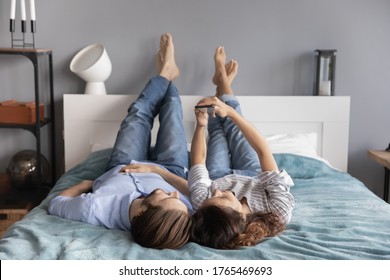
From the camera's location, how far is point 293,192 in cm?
224

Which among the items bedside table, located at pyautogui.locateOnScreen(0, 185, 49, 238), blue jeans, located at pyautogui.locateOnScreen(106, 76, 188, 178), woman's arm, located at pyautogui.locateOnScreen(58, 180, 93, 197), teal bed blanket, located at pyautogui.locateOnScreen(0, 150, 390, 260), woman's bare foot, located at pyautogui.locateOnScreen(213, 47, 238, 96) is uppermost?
woman's bare foot, located at pyautogui.locateOnScreen(213, 47, 238, 96)

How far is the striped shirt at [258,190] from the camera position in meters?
1.75

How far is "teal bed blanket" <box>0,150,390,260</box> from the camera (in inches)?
58.9

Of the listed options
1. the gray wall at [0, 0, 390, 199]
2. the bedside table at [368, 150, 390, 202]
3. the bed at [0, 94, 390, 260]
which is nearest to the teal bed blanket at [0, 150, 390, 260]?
the bed at [0, 94, 390, 260]

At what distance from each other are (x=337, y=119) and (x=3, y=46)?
187cm

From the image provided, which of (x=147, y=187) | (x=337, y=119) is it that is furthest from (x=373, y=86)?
(x=147, y=187)

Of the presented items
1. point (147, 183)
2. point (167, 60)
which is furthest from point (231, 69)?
point (147, 183)

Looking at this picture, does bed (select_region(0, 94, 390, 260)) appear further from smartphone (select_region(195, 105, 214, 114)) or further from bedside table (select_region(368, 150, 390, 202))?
smartphone (select_region(195, 105, 214, 114))

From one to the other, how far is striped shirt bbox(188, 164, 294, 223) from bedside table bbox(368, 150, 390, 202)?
112 centimetres
